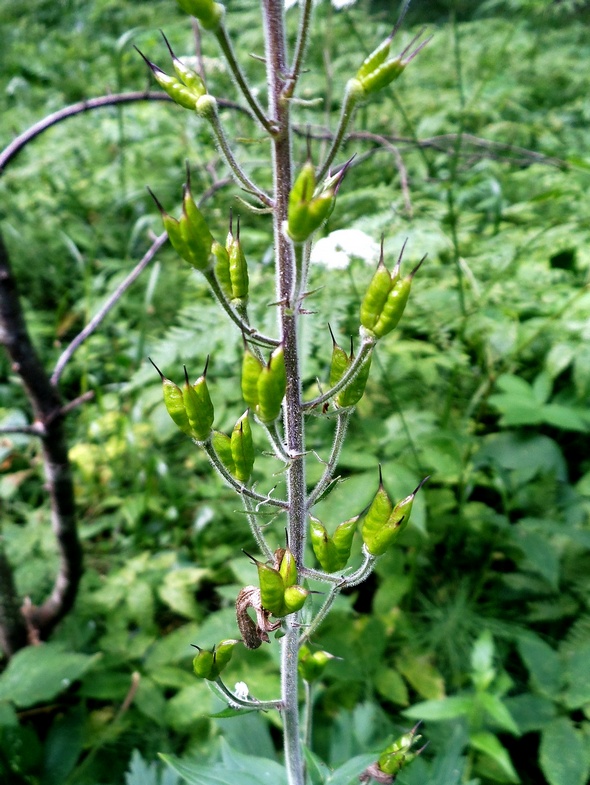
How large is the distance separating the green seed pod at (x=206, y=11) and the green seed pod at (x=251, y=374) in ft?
1.06

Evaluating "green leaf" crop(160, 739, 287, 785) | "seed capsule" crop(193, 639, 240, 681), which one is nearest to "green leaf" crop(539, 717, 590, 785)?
"green leaf" crop(160, 739, 287, 785)

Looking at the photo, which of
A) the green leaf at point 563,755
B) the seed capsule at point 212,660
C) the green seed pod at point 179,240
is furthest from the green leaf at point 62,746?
the green seed pod at point 179,240

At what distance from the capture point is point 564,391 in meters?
2.20

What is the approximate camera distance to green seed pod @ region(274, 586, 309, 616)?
70 centimetres

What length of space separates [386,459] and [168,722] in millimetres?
947

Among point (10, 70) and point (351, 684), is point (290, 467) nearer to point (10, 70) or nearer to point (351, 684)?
point (351, 684)

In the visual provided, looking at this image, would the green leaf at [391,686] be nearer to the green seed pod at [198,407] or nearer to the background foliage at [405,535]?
the background foliage at [405,535]

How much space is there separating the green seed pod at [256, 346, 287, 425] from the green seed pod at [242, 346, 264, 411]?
1cm

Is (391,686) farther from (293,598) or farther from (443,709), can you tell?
(293,598)

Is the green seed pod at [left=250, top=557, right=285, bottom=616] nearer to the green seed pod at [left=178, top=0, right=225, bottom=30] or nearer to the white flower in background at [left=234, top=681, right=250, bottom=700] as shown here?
the white flower in background at [left=234, top=681, right=250, bottom=700]

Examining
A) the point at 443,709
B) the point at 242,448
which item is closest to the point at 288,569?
the point at 242,448

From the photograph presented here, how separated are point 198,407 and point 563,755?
4.54 feet

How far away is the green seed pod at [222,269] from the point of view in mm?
684

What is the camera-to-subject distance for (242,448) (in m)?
0.74
